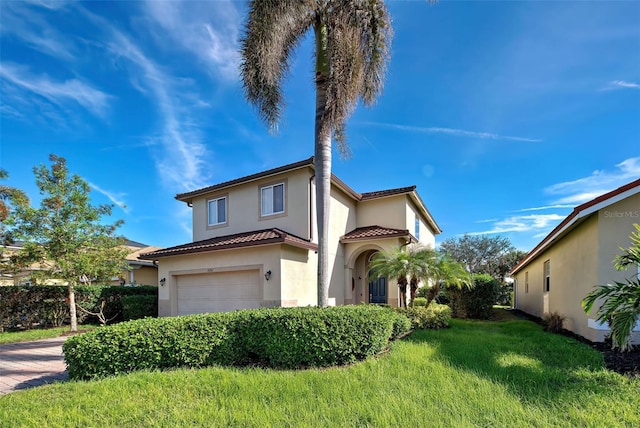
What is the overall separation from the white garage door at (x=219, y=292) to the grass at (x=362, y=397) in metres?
6.19

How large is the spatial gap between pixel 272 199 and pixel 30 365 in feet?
31.0

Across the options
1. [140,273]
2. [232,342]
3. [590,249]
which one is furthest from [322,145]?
[140,273]

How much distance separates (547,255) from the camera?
14898 mm

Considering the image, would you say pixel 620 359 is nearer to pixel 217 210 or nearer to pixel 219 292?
pixel 219 292

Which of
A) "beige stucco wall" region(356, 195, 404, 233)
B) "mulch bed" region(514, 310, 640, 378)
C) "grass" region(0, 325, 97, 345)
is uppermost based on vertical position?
"beige stucco wall" region(356, 195, 404, 233)

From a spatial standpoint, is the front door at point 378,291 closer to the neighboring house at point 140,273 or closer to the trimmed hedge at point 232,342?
the trimmed hedge at point 232,342

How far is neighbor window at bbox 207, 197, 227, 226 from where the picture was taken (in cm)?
1577

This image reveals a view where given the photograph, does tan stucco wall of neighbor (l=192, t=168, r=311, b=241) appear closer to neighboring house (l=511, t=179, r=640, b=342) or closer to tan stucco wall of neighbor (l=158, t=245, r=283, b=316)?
tan stucco wall of neighbor (l=158, t=245, r=283, b=316)

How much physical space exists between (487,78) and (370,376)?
1038cm

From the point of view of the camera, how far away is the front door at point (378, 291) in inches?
619

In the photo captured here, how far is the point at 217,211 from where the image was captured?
632 inches

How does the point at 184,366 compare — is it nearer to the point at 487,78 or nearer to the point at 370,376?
the point at 370,376

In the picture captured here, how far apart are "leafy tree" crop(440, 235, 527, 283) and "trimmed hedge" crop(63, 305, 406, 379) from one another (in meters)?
34.7

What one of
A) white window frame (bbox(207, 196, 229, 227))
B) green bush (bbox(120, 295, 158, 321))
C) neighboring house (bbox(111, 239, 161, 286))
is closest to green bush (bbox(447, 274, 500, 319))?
white window frame (bbox(207, 196, 229, 227))
